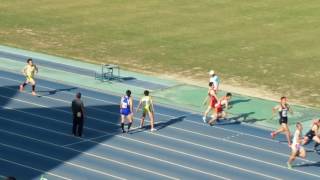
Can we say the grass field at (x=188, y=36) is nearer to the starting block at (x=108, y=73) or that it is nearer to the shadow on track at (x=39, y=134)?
the starting block at (x=108, y=73)

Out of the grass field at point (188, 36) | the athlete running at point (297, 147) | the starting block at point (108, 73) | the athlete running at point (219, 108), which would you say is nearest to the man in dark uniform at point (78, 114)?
the athlete running at point (219, 108)

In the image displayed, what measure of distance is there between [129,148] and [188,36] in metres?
20.5

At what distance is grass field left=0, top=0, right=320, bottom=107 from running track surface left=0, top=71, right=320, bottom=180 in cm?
681

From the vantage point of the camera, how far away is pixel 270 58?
137ft

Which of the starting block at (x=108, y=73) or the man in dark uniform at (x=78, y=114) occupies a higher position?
the starting block at (x=108, y=73)

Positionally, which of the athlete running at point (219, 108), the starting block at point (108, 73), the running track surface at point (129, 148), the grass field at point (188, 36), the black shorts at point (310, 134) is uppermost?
the grass field at point (188, 36)

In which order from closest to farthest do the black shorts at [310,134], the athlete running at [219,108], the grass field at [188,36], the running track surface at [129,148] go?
the running track surface at [129,148]
the black shorts at [310,134]
the athlete running at [219,108]
the grass field at [188,36]

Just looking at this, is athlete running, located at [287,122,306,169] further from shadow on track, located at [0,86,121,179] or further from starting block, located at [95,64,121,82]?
starting block, located at [95,64,121,82]

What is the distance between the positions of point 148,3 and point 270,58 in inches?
664

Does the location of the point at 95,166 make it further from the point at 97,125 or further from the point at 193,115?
the point at 193,115

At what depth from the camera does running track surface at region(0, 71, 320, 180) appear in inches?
976

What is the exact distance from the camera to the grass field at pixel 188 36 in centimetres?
3925

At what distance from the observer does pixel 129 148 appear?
26.8m

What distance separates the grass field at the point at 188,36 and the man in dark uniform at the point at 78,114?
10.8 m
